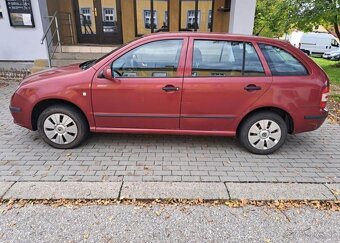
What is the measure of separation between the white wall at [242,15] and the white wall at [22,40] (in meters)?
6.07

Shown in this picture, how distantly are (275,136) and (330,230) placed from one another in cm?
154

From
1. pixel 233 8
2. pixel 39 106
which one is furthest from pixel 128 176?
pixel 233 8

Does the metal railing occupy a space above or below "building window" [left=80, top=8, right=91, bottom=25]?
below

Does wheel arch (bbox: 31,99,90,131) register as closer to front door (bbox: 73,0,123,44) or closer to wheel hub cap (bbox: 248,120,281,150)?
wheel hub cap (bbox: 248,120,281,150)

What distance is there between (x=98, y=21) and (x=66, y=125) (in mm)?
7431

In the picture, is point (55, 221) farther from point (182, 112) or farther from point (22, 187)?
point (182, 112)

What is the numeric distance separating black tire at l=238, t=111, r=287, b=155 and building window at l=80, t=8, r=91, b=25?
27.5 feet

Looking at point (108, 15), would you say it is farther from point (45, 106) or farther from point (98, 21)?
point (45, 106)

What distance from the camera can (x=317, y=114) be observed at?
379cm

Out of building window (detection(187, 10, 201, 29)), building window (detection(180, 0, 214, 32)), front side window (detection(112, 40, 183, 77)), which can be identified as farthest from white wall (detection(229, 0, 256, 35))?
front side window (detection(112, 40, 183, 77))

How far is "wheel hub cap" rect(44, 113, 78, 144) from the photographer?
3.80 metres

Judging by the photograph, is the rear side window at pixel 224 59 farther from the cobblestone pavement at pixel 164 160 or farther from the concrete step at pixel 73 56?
the concrete step at pixel 73 56

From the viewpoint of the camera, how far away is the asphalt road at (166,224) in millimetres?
2398

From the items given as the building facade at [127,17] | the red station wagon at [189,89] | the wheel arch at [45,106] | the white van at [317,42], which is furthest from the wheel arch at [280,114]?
the white van at [317,42]
